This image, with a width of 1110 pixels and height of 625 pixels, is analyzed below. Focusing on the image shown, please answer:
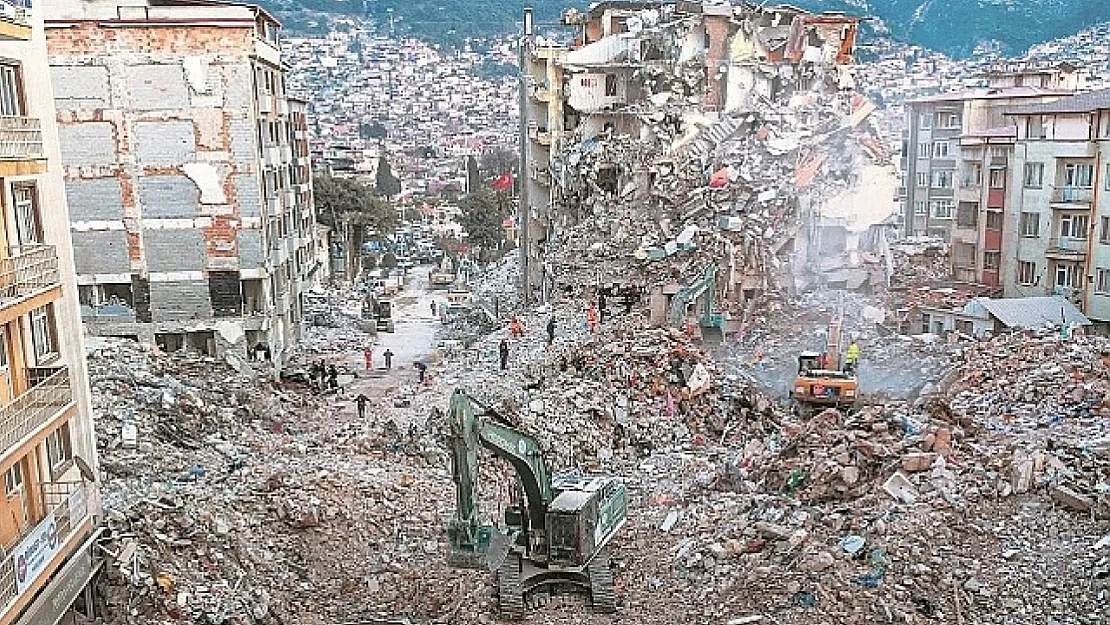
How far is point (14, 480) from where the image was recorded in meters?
10.7

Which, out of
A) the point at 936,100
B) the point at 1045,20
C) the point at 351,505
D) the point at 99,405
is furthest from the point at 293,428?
the point at 1045,20

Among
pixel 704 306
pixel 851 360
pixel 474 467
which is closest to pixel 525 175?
pixel 704 306

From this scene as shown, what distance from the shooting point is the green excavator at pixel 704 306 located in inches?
919

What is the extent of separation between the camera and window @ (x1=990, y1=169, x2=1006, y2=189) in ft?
98.2

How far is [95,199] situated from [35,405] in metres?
13.2

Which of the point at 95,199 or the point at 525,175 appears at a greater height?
the point at 95,199

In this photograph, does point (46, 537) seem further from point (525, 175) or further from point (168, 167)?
point (525, 175)

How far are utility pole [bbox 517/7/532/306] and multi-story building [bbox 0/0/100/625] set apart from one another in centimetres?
2418

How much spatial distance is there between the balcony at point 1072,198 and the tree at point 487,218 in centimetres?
3411

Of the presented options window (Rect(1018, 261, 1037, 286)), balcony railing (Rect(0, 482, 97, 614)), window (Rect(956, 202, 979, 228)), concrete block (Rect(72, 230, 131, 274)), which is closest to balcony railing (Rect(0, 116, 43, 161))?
balcony railing (Rect(0, 482, 97, 614))

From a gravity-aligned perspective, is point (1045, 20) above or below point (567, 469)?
above

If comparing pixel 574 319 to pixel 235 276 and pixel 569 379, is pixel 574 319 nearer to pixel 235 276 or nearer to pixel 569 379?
pixel 569 379

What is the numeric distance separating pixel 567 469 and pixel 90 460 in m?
8.17

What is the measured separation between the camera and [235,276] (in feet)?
77.6
